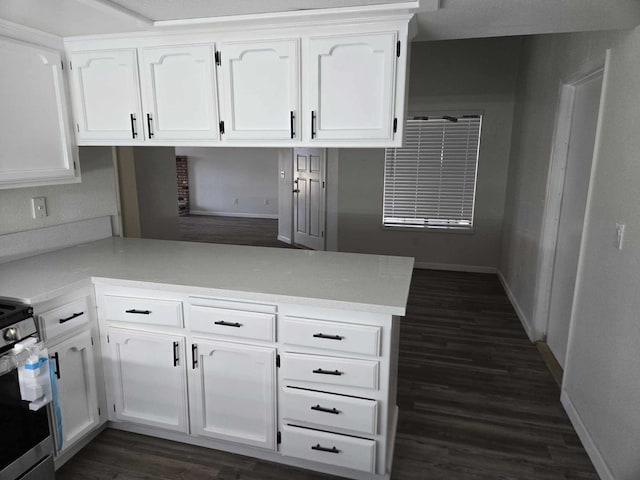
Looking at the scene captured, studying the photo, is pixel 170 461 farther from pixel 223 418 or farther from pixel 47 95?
pixel 47 95

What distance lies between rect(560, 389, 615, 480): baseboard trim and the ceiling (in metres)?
2.03

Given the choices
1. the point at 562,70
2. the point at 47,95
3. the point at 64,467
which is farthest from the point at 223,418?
the point at 562,70

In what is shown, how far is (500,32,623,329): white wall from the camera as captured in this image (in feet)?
9.78

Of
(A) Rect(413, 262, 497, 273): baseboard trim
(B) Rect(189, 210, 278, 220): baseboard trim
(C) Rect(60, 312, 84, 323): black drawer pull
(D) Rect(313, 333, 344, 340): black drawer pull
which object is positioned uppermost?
(C) Rect(60, 312, 84, 323): black drawer pull

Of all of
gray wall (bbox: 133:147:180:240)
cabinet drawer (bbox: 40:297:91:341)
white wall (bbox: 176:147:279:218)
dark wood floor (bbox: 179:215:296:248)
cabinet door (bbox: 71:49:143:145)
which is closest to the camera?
cabinet drawer (bbox: 40:297:91:341)

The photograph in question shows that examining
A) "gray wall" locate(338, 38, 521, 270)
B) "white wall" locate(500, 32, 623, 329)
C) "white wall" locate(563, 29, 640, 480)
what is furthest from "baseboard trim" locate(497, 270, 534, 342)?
"white wall" locate(563, 29, 640, 480)

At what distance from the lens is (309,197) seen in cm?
651

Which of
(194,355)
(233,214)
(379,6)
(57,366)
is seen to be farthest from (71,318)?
(233,214)

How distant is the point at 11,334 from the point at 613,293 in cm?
265

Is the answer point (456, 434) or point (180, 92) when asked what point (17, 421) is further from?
point (456, 434)

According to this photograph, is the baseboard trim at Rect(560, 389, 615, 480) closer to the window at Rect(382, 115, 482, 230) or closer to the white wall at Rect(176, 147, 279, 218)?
the window at Rect(382, 115, 482, 230)

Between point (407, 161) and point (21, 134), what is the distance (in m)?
4.33

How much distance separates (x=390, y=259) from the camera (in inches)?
96.5

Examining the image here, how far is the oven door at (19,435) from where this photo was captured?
5.18 feet
